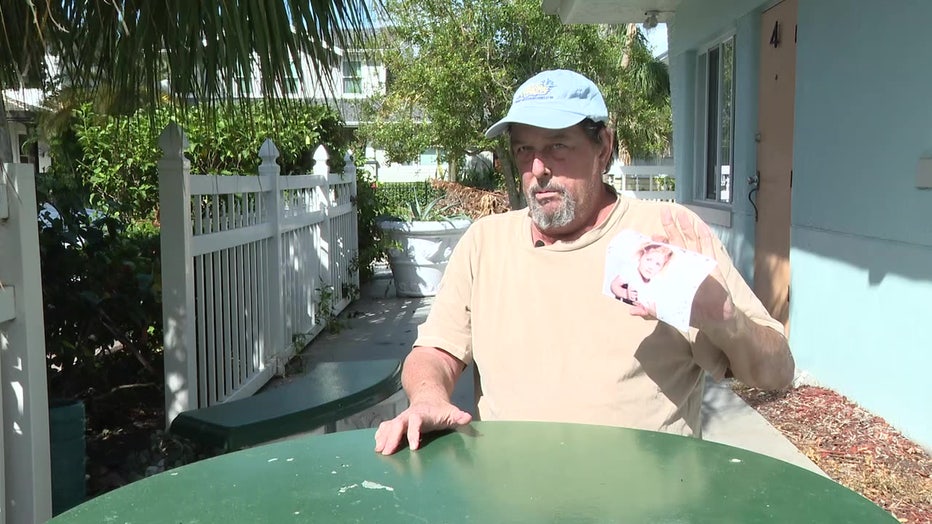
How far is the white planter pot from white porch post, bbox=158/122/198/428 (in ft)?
17.1

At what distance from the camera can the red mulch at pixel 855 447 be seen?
133 inches

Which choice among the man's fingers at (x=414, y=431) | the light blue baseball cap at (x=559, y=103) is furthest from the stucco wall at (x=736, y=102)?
the man's fingers at (x=414, y=431)

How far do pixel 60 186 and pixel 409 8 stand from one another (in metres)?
9.17

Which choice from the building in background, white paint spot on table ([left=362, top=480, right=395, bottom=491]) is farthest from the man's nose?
→ the building in background

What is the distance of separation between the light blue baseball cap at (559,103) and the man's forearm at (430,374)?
2.17 ft

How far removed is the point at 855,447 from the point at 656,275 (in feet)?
9.84

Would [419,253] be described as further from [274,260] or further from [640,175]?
[274,260]

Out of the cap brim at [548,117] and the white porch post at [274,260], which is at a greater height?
the cap brim at [548,117]

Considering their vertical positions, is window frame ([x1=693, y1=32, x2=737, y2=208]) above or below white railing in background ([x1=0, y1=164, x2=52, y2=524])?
above

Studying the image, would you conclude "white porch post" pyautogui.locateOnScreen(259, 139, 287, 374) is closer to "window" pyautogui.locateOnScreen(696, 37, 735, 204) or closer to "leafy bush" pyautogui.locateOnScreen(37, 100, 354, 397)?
"leafy bush" pyautogui.locateOnScreen(37, 100, 354, 397)

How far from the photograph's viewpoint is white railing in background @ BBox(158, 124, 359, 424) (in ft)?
12.6

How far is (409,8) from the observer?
12.4 m

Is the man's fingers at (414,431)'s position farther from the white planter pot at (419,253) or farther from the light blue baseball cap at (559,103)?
the white planter pot at (419,253)

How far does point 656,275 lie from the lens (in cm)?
155
